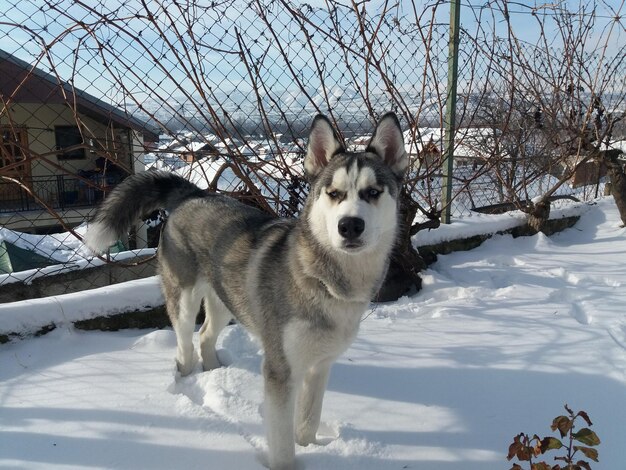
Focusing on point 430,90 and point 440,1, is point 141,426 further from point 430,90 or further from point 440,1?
point 440,1

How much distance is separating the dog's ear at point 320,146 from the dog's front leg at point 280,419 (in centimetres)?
99

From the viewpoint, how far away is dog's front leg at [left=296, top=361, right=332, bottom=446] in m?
2.13

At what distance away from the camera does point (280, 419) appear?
1910 millimetres

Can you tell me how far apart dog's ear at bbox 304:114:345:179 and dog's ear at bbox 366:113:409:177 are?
176 mm

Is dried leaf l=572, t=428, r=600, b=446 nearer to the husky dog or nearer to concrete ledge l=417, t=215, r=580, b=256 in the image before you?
the husky dog

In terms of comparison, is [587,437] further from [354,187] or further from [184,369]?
[184,369]

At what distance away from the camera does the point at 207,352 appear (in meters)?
2.76

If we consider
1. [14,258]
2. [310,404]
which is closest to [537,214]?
[310,404]

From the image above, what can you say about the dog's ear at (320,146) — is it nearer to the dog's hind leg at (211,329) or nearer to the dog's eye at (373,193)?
the dog's eye at (373,193)

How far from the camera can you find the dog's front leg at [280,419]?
190 centimetres

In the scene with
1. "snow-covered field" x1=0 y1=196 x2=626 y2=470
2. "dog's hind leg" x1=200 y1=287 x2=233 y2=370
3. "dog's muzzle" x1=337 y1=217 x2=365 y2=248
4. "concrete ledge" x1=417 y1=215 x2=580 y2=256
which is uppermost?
"dog's muzzle" x1=337 y1=217 x2=365 y2=248

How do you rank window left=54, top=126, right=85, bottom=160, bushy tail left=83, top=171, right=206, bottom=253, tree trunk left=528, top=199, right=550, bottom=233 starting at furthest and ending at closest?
tree trunk left=528, top=199, right=550, bottom=233, window left=54, top=126, right=85, bottom=160, bushy tail left=83, top=171, right=206, bottom=253

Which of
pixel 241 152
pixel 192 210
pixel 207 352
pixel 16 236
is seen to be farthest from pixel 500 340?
pixel 16 236

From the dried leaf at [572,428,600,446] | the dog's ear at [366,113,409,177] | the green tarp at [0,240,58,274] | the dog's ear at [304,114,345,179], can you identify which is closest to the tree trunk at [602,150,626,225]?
the dog's ear at [366,113,409,177]
